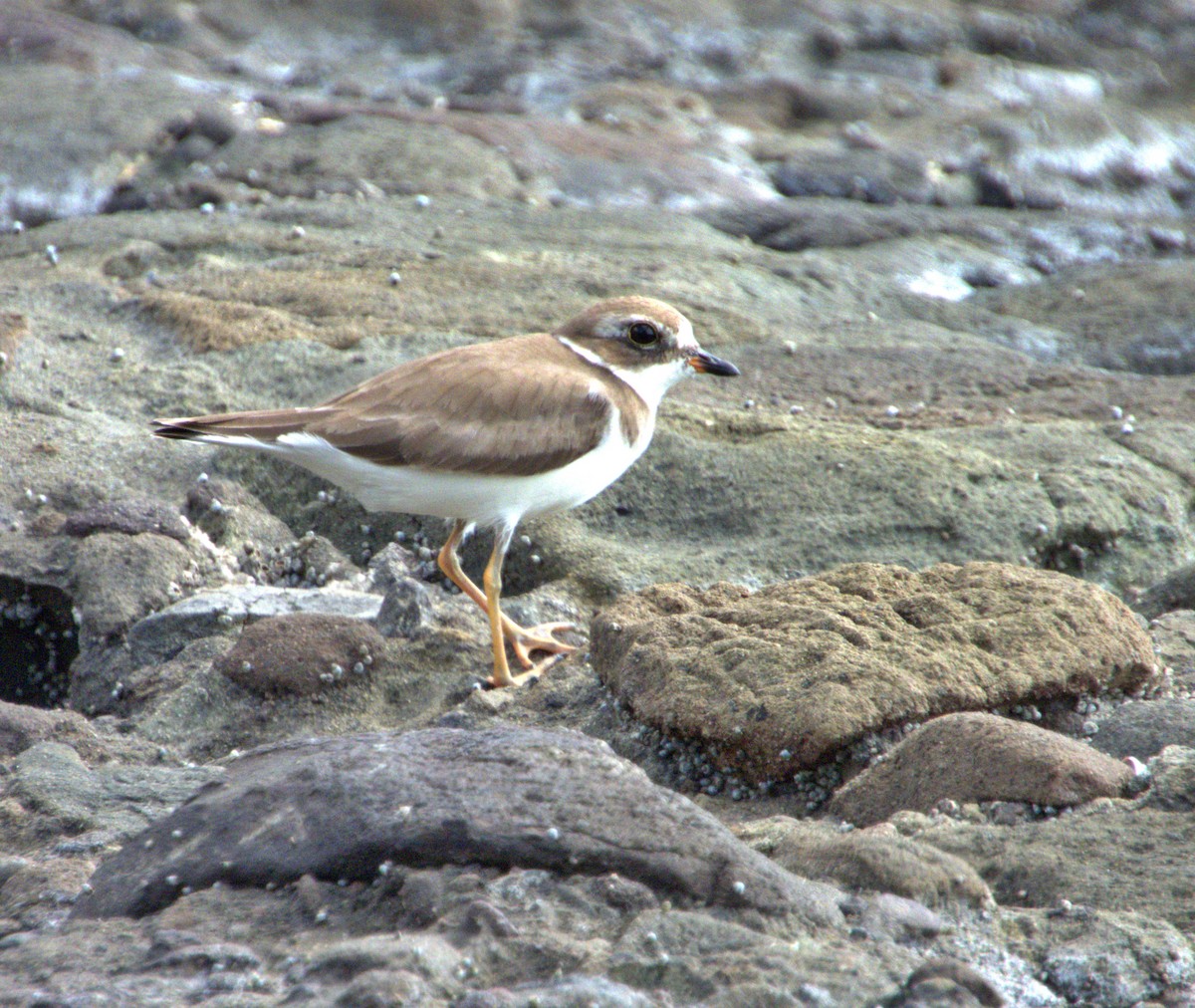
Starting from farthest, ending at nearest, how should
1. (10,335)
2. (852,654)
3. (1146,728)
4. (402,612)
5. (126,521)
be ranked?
(10,335) < (126,521) < (402,612) < (852,654) < (1146,728)

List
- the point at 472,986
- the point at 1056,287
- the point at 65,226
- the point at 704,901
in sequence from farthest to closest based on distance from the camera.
Result: 1. the point at 1056,287
2. the point at 65,226
3. the point at 704,901
4. the point at 472,986

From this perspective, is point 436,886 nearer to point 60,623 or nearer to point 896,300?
point 60,623

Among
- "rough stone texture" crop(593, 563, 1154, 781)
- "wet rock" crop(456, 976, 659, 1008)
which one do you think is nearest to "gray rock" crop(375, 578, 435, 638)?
"rough stone texture" crop(593, 563, 1154, 781)

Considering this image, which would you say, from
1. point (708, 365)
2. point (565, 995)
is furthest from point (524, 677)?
point (565, 995)

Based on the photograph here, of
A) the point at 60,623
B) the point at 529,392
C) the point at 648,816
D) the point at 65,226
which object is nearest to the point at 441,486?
the point at 529,392

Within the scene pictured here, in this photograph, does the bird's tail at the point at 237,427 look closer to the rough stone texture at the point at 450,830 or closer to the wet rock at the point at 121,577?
the wet rock at the point at 121,577

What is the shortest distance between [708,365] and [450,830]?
3130 millimetres

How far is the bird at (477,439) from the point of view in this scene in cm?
473

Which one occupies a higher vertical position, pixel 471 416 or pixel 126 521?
pixel 471 416

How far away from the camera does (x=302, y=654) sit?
4445 mm

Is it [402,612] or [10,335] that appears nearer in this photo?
[402,612]

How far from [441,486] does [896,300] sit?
398cm

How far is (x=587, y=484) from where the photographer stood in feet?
16.1

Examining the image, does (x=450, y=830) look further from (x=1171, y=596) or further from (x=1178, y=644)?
(x=1171, y=596)
